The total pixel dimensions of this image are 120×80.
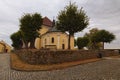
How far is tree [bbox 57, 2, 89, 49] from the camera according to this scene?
121ft

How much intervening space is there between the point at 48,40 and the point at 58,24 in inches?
1248

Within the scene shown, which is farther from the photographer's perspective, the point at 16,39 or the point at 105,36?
the point at 16,39

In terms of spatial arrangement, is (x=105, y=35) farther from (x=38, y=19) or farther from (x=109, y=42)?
(x=38, y=19)

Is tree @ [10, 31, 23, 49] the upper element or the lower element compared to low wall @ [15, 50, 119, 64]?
upper

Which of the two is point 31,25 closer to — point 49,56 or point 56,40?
point 56,40

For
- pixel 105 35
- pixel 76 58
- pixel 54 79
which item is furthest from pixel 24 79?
pixel 105 35

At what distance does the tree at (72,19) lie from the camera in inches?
1447

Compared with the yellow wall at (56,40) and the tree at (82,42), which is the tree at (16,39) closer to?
the yellow wall at (56,40)

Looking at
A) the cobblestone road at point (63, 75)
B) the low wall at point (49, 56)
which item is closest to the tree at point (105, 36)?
the low wall at point (49, 56)

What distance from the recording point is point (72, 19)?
36531 millimetres

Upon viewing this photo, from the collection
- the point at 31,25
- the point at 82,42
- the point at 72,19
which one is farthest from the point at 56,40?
the point at 72,19

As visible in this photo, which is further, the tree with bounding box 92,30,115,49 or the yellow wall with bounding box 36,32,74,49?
the yellow wall with bounding box 36,32,74,49

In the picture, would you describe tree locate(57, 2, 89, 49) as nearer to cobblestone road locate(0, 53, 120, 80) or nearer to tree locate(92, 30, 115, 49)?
cobblestone road locate(0, 53, 120, 80)

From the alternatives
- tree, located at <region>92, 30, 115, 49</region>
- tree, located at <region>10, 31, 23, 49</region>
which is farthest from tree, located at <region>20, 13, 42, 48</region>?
tree, located at <region>10, 31, 23, 49</region>
